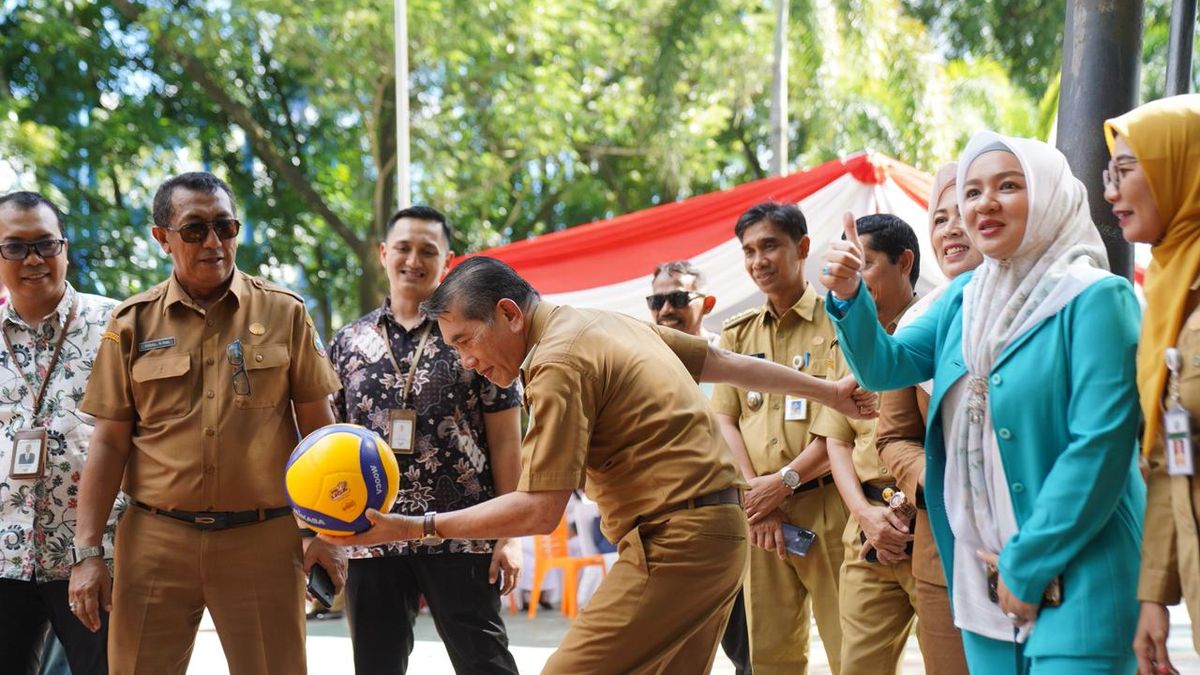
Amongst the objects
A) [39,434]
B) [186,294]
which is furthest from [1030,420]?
[39,434]

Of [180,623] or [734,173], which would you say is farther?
[734,173]

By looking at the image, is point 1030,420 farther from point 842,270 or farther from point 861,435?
point 861,435

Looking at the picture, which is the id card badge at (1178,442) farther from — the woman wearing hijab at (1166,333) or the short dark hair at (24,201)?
the short dark hair at (24,201)

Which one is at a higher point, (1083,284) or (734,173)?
(734,173)

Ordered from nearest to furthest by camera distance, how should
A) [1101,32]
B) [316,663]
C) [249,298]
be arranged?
[1101,32]
[249,298]
[316,663]

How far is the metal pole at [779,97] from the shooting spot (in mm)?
16875

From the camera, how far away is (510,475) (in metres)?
5.13

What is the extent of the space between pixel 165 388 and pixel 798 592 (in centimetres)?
258

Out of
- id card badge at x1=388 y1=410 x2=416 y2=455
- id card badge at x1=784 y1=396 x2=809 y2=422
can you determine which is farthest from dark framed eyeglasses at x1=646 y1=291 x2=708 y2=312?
id card badge at x1=388 y1=410 x2=416 y2=455

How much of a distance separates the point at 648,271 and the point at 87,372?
484cm

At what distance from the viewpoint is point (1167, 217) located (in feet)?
9.32

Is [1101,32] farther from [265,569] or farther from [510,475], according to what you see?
[265,569]

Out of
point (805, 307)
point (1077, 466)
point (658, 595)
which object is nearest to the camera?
point (1077, 466)

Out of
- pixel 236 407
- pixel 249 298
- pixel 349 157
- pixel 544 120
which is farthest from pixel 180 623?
pixel 349 157
